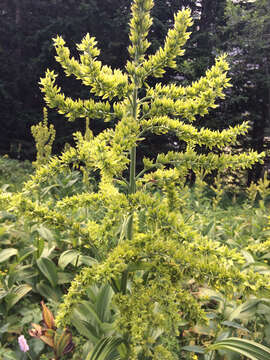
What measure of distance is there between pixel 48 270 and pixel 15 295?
313mm

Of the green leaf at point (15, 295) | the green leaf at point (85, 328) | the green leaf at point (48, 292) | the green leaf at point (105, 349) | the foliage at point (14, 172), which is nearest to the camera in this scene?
the green leaf at point (105, 349)

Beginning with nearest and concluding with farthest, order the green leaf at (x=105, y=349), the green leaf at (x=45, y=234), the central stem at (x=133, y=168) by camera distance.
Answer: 1. the central stem at (x=133, y=168)
2. the green leaf at (x=105, y=349)
3. the green leaf at (x=45, y=234)

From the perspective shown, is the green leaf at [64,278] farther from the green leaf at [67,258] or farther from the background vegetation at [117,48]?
Result: the background vegetation at [117,48]

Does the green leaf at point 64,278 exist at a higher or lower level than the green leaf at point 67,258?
lower

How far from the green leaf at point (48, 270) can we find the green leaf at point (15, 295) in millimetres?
171

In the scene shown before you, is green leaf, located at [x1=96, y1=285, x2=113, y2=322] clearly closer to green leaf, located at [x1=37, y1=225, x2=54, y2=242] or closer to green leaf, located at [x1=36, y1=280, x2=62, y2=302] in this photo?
green leaf, located at [x1=36, y1=280, x2=62, y2=302]

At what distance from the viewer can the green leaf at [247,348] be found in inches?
63.7

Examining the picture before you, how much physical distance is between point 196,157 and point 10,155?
38.3ft

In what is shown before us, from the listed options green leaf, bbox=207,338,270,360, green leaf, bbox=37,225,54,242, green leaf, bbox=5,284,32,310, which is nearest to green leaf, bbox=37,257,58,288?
green leaf, bbox=5,284,32,310

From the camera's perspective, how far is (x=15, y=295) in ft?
7.52

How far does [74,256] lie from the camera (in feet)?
8.83

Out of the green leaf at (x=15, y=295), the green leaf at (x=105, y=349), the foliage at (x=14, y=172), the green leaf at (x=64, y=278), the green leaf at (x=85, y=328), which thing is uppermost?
the green leaf at (x=105, y=349)

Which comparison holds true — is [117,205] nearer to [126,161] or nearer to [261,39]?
[126,161]

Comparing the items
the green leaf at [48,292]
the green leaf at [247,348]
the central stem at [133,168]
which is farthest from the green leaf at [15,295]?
the green leaf at [247,348]
